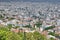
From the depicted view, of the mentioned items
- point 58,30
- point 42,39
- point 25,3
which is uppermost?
point 42,39

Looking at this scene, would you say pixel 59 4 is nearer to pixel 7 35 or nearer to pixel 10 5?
pixel 10 5

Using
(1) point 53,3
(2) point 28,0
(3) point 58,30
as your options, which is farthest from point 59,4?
(3) point 58,30

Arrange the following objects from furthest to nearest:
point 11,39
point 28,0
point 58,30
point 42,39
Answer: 1. point 28,0
2. point 58,30
3. point 42,39
4. point 11,39

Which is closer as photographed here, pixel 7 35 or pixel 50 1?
pixel 7 35

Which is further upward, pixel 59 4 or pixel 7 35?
pixel 7 35

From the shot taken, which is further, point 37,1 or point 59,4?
point 37,1

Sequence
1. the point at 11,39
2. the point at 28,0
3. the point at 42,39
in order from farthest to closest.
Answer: the point at 28,0 → the point at 42,39 → the point at 11,39

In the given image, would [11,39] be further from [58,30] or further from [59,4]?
[59,4]

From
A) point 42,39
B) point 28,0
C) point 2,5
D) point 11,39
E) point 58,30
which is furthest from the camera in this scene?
point 28,0

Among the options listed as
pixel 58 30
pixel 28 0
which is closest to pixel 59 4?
pixel 28 0
